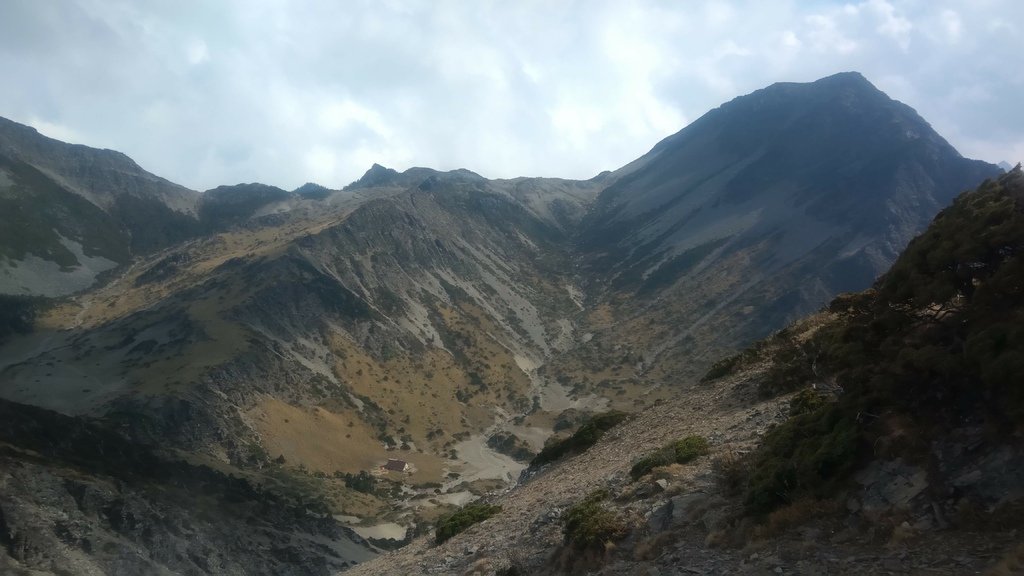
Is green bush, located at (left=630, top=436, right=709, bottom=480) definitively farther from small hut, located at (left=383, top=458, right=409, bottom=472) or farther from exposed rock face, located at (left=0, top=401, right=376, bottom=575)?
small hut, located at (left=383, top=458, right=409, bottom=472)

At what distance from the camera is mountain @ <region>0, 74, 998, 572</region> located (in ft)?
294

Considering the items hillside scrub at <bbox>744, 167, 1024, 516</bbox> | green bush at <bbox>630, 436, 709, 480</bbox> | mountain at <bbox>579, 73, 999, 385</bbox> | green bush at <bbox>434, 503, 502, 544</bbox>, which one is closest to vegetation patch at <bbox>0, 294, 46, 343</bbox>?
mountain at <bbox>579, 73, 999, 385</bbox>

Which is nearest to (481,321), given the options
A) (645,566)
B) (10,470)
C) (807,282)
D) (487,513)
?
(807,282)

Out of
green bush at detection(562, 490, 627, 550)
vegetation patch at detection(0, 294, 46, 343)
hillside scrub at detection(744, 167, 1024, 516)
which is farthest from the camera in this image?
vegetation patch at detection(0, 294, 46, 343)

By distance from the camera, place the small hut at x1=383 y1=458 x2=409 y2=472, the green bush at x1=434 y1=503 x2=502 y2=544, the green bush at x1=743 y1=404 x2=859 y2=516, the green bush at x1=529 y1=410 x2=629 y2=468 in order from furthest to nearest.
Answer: the small hut at x1=383 y1=458 x2=409 y2=472 → the green bush at x1=529 y1=410 x2=629 y2=468 → the green bush at x1=434 y1=503 x2=502 y2=544 → the green bush at x1=743 y1=404 x2=859 y2=516

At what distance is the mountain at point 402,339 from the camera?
89.7 meters

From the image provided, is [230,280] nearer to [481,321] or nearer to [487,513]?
[481,321]

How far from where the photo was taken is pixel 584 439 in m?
29.7

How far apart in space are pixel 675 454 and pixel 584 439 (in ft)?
39.0

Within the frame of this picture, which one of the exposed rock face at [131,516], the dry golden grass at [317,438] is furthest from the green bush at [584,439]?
the dry golden grass at [317,438]

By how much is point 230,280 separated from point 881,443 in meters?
142

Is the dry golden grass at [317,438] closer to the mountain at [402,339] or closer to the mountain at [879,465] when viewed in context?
the mountain at [402,339]

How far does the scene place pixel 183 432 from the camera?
8656 cm

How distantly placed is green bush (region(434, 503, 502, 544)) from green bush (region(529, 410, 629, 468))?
21.7 ft
